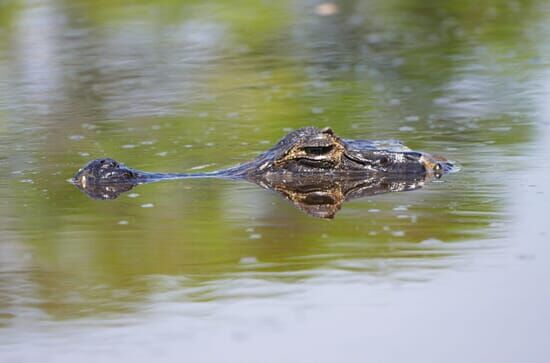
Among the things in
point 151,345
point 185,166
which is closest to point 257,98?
point 185,166

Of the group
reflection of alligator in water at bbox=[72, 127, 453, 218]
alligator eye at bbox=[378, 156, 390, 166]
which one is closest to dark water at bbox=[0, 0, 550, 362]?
reflection of alligator in water at bbox=[72, 127, 453, 218]

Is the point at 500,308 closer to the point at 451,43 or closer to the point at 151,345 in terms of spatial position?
the point at 151,345

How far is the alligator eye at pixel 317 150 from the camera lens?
8.86 metres

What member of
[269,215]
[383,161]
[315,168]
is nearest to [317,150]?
[315,168]

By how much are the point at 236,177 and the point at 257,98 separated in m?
3.86

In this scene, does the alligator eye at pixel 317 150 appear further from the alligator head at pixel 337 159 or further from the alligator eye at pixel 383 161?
the alligator eye at pixel 383 161

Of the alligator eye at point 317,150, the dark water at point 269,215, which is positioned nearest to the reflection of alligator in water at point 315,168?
the alligator eye at point 317,150

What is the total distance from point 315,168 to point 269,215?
126 centimetres

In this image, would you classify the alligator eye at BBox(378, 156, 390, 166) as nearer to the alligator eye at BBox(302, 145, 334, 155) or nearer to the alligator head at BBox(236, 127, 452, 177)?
the alligator head at BBox(236, 127, 452, 177)

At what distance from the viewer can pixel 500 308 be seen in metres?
5.65

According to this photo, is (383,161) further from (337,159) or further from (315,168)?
(315,168)

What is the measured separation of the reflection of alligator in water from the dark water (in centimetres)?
22

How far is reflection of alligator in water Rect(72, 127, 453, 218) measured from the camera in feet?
28.7

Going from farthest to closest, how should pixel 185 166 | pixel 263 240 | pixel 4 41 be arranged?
pixel 4 41 < pixel 185 166 < pixel 263 240
